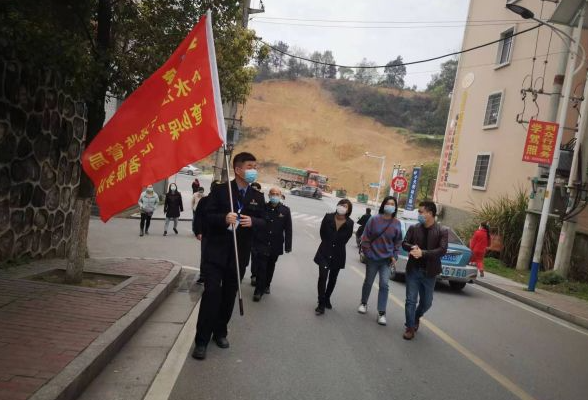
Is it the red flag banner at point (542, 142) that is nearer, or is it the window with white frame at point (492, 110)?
the red flag banner at point (542, 142)

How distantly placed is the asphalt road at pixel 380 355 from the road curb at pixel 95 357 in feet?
2.17

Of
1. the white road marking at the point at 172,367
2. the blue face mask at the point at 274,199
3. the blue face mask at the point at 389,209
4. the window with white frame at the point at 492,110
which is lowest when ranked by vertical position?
the white road marking at the point at 172,367

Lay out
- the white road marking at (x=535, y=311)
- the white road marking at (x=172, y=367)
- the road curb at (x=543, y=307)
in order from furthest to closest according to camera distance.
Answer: the road curb at (x=543, y=307) → the white road marking at (x=535, y=311) → the white road marking at (x=172, y=367)

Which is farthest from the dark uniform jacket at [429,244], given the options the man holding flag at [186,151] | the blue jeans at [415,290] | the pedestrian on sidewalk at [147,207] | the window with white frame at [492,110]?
the window with white frame at [492,110]

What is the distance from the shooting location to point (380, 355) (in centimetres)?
532

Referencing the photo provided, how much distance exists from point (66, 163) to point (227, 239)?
4579 mm

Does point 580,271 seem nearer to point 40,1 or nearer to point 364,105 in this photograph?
point 40,1

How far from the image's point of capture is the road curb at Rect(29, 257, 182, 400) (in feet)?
10.7

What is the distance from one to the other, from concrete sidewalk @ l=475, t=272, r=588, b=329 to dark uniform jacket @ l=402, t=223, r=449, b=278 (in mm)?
4898

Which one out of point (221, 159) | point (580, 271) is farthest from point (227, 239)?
point (221, 159)

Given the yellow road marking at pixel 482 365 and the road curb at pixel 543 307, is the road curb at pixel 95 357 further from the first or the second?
the road curb at pixel 543 307

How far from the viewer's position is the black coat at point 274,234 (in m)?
7.73

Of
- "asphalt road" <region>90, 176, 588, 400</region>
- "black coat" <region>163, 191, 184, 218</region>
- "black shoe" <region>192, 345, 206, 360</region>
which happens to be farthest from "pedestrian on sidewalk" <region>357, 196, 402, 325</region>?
"black coat" <region>163, 191, 184, 218</region>

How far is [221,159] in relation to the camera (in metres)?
19.3
